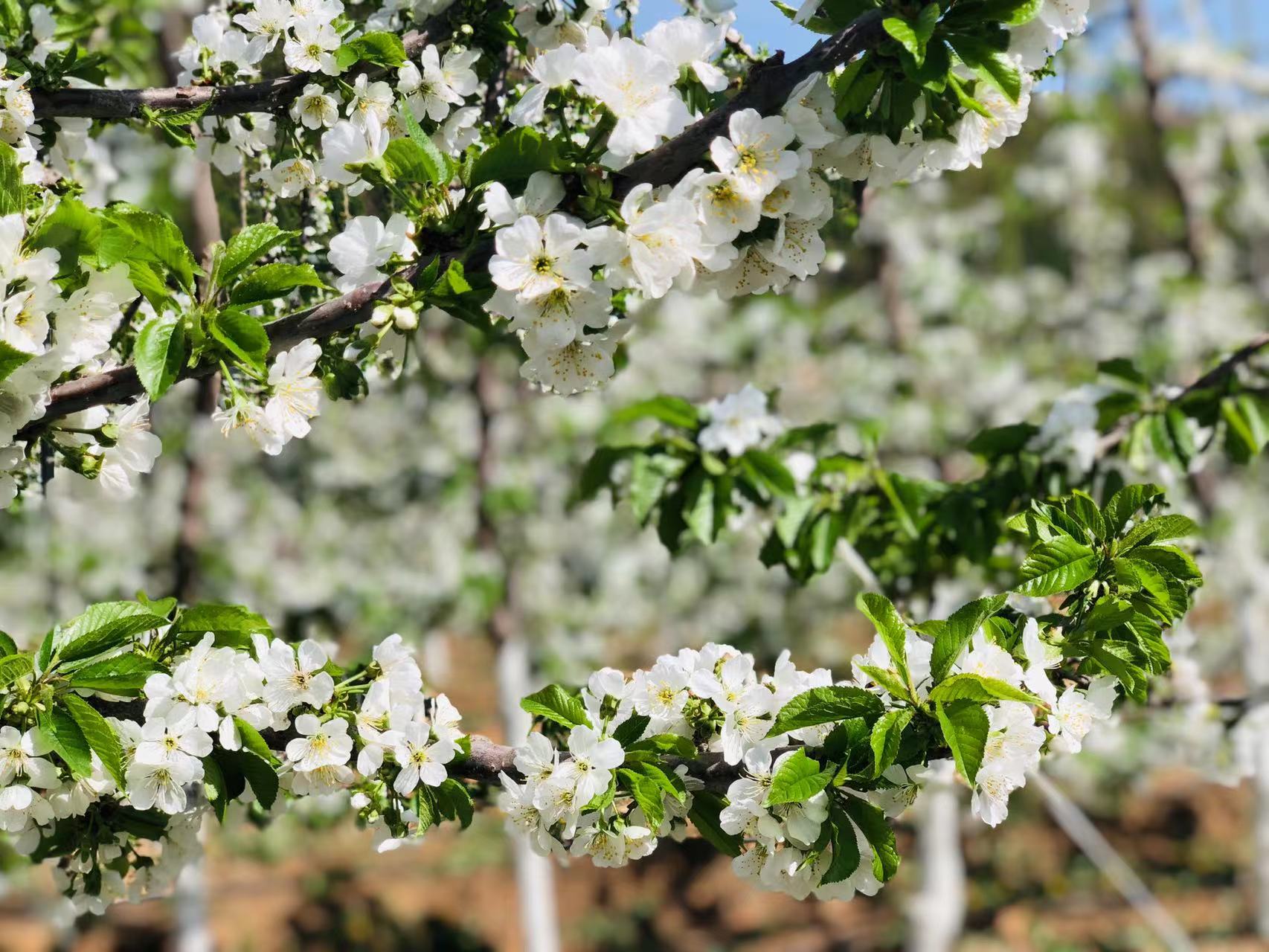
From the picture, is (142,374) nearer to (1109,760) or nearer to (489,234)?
(489,234)

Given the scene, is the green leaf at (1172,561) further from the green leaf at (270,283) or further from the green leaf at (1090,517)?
the green leaf at (270,283)

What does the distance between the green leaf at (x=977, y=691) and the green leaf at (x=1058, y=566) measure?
0.15m

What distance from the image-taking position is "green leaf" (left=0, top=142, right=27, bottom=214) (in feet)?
3.48

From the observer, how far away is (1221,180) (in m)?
8.98

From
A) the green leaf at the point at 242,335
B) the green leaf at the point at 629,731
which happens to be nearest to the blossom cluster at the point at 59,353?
the green leaf at the point at 242,335

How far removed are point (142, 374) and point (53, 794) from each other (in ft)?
1.71

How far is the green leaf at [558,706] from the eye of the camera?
1.22 meters

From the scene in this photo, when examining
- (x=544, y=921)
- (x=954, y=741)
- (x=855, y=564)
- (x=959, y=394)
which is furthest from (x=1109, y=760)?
(x=954, y=741)

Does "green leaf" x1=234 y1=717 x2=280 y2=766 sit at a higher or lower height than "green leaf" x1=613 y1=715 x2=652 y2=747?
higher

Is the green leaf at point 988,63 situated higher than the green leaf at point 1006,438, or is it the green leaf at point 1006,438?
the green leaf at point 988,63

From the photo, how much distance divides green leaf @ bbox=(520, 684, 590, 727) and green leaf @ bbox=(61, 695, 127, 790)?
441 millimetres

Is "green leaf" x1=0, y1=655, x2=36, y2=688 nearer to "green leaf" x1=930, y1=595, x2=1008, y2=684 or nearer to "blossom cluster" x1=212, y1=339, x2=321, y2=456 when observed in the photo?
"blossom cluster" x1=212, y1=339, x2=321, y2=456

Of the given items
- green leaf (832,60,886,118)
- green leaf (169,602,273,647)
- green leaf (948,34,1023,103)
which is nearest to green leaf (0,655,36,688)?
green leaf (169,602,273,647)

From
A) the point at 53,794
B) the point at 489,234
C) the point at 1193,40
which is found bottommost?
the point at 53,794
